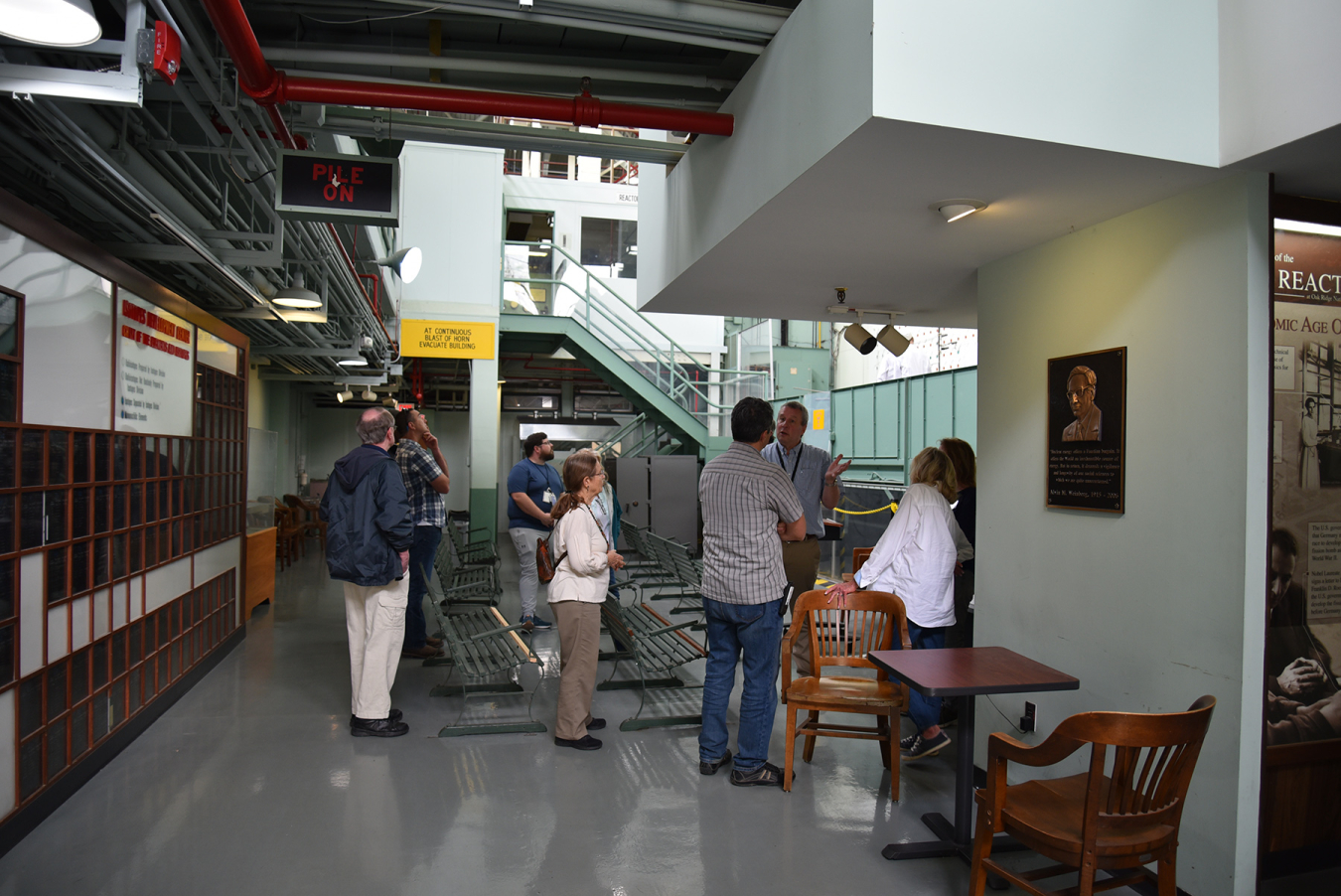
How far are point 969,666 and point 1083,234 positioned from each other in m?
1.99

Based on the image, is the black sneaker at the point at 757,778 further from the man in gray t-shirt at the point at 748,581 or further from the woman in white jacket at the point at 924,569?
the woman in white jacket at the point at 924,569

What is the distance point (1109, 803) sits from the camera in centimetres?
241

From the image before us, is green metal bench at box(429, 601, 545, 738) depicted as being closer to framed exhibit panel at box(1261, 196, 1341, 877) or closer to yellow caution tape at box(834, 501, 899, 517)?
framed exhibit panel at box(1261, 196, 1341, 877)

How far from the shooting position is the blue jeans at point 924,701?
427 cm

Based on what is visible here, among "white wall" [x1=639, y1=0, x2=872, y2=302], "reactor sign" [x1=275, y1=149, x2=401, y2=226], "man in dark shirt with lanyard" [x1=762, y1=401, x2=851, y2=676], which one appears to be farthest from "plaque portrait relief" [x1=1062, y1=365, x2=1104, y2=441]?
"reactor sign" [x1=275, y1=149, x2=401, y2=226]

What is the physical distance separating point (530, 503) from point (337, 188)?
134 inches

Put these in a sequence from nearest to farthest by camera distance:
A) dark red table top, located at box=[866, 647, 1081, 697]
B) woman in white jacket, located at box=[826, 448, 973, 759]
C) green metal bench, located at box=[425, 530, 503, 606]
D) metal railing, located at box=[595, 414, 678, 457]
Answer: dark red table top, located at box=[866, 647, 1081, 697] < woman in white jacket, located at box=[826, 448, 973, 759] < green metal bench, located at box=[425, 530, 503, 606] < metal railing, located at box=[595, 414, 678, 457]

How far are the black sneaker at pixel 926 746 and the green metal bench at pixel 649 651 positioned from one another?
1251mm

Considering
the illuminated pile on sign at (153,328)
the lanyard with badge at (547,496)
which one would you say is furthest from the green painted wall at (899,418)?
the illuminated pile on sign at (153,328)

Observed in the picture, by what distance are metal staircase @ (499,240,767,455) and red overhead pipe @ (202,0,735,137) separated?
7.44 meters

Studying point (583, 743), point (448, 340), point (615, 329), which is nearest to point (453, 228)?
point (448, 340)

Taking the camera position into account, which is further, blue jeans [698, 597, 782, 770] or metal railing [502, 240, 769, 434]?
metal railing [502, 240, 769, 434]

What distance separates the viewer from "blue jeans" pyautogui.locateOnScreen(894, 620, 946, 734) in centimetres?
427

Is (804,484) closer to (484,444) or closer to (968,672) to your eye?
(968,672)
